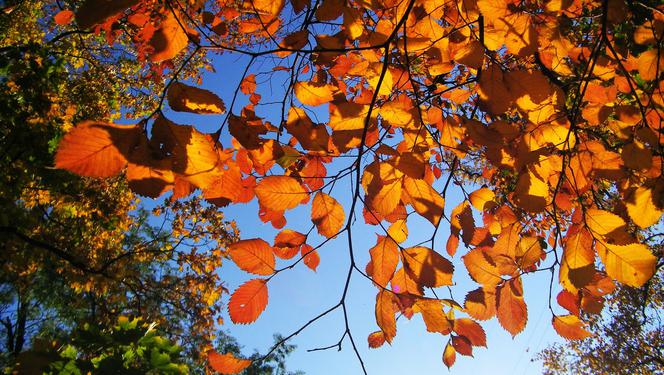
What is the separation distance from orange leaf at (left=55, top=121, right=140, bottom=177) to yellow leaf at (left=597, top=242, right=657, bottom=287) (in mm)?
1213

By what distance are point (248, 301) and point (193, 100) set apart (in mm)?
619

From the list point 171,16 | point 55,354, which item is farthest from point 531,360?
point 171,16

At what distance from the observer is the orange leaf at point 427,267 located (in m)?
1.06

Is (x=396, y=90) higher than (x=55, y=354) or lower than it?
higher

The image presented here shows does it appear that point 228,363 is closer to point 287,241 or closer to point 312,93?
point 287,241

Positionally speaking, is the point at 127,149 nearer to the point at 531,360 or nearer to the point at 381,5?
the point at 381,5

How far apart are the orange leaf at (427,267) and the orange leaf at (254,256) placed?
0.42 meters

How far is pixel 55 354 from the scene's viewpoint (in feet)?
8.73

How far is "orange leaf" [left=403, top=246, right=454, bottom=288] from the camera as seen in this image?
1.06m

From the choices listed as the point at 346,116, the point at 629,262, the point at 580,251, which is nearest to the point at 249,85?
the point at 346,116

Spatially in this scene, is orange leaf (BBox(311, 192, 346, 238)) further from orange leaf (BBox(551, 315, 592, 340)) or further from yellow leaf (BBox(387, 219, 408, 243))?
orange leaf (BBox(551, 315, 592, 340))

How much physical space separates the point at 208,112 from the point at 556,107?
1382 millimetres

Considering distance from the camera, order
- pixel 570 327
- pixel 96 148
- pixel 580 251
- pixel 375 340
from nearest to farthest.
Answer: pixel 96 148, pixel 580 251, pixel 570 327, pixel 375 340

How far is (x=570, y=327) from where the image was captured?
50.1 inches
